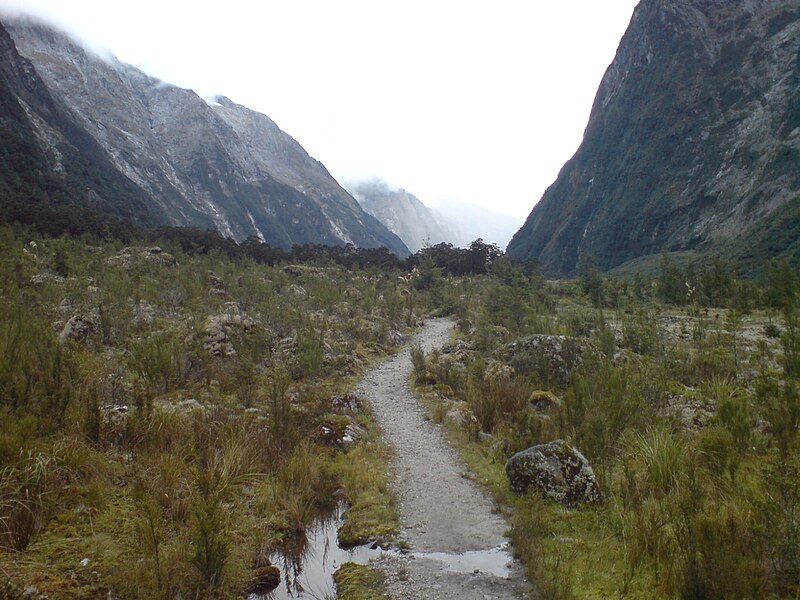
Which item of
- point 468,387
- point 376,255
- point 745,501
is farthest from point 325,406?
point 376,255

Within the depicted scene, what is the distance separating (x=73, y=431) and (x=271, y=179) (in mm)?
146932

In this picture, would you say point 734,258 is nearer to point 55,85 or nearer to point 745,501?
point 745,501

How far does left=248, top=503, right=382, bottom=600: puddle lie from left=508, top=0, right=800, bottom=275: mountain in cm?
4912

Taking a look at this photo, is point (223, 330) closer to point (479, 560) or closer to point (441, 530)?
point (441, 530)

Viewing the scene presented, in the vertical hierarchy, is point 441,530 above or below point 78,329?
below

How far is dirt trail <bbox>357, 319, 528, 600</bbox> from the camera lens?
16.0 ft

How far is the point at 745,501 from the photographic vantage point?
16.2ft

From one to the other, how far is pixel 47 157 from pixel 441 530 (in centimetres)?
7353

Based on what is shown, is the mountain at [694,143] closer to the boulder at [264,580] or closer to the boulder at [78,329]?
the boulder at [78,329]

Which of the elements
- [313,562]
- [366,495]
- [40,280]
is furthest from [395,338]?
[313,562]

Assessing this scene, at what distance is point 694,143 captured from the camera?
87.4 meters

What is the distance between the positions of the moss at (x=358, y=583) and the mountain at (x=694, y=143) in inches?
1946

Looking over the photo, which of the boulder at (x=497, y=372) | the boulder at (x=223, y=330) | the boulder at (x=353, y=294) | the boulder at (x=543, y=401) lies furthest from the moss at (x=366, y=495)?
the boulder at (x=353, y=294)

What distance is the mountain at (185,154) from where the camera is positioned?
94562 mm
